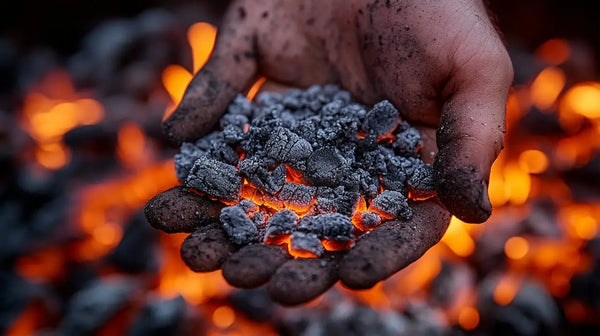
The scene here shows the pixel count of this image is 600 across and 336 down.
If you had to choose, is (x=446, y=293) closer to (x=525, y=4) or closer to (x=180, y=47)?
(x=525, y=4)

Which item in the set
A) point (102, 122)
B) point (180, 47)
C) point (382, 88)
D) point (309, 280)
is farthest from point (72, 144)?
point (309, 280)

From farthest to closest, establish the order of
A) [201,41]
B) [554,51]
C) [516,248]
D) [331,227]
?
[554,51] → [201,41] → [516,248] → [331,227]

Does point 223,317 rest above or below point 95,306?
below

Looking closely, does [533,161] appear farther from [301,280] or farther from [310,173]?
[301,280]

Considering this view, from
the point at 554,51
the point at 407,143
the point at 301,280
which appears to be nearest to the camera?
the point at 301,280

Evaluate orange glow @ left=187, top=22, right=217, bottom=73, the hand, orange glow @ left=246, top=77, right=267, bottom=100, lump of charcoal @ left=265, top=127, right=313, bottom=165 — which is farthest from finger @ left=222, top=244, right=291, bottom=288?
orange glow @ left=187, top=22, right=217, bottom=73

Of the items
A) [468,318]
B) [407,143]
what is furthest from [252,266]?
[468,318]
